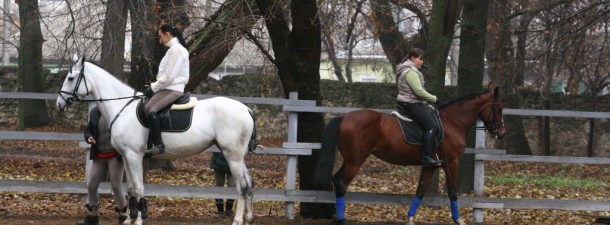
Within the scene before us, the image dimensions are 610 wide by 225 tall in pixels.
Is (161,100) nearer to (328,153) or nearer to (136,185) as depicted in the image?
(136,185)

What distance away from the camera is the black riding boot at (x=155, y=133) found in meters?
10.2

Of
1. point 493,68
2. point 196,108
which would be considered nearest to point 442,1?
point 196,108

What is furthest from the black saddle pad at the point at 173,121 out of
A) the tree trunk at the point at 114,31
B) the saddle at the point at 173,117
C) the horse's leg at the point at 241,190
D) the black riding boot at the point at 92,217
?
the tree trunk at the point at 114,31

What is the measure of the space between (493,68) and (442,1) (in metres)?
12.1

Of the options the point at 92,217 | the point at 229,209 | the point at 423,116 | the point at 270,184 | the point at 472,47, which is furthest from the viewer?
the point at 270,184

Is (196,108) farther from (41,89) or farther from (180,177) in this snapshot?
(41,89)

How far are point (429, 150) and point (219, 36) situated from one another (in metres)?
4.77

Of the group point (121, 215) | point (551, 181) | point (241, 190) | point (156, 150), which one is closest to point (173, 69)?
point (156, 150)

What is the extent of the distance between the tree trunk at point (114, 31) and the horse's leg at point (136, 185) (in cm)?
542

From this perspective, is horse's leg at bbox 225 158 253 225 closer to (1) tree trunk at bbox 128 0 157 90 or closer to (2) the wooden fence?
(2) the wooden fence

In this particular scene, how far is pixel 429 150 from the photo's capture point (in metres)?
11.3

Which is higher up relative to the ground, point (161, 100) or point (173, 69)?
point (173, 69)

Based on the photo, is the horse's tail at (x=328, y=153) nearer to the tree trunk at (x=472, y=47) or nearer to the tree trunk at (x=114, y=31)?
the tree trunk at (x=114, y=31)

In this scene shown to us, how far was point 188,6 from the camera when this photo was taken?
14.8 meters
